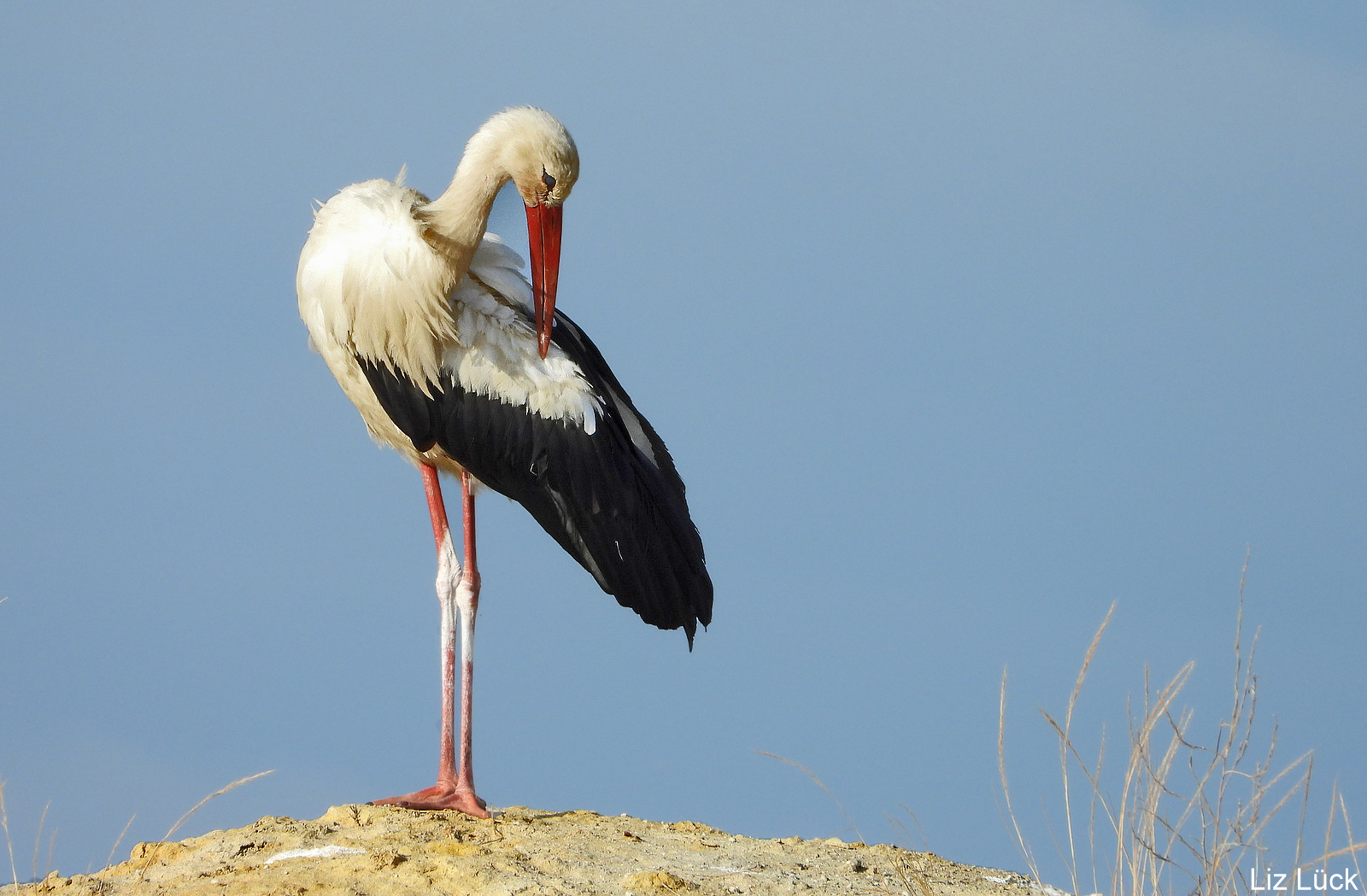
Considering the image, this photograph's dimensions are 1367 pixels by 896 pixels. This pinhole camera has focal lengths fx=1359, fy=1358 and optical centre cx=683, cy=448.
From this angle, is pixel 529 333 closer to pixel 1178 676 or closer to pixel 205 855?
pixel 205 855

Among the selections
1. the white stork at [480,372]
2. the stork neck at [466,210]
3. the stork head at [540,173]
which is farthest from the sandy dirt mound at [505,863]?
the stork neck at [466,210]

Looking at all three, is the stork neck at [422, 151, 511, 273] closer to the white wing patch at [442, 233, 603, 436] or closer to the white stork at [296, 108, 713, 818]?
the white stork at [296, 108, 713, 818]

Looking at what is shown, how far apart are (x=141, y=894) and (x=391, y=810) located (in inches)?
48.2

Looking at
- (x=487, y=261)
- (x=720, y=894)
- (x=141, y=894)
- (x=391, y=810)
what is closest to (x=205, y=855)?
(x=141, y=894)

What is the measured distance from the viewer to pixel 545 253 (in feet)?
22.4

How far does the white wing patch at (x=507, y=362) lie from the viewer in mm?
6785

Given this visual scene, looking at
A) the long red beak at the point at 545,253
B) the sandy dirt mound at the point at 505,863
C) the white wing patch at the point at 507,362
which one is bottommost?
the sandy dirt mound at the point at 505,863

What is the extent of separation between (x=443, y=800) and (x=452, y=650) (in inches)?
30.1

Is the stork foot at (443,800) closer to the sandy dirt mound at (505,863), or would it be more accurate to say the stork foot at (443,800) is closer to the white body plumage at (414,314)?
the sandy dirt mound at (505,863)

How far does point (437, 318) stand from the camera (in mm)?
6672

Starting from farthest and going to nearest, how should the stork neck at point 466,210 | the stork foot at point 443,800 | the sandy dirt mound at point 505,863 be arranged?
1. the stork neck at point 466,210
2. the stork foot at point 443,800
3. the sandy dirt mound at point 505,863

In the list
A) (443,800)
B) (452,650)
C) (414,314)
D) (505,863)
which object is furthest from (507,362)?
(505,863)

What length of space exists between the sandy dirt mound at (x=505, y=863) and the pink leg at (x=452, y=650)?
170 millimetres

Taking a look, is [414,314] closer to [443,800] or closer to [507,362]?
[507,362]
